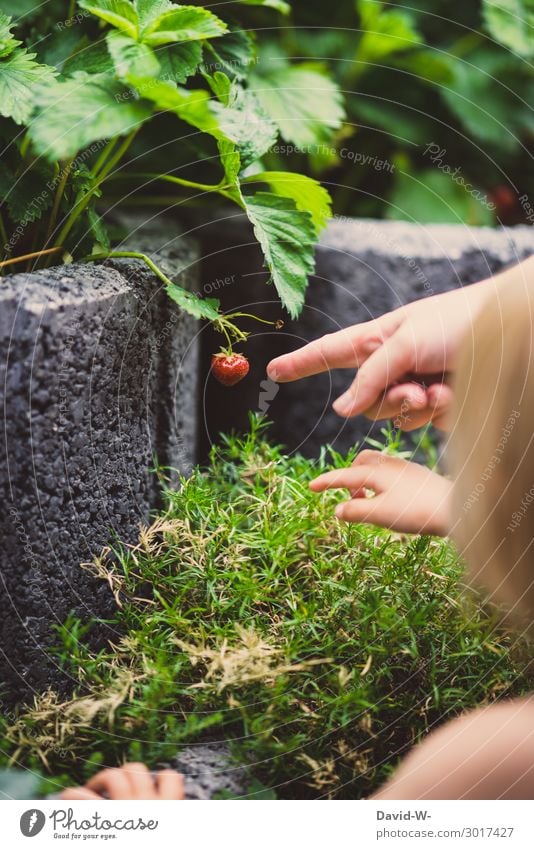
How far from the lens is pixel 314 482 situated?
574mm

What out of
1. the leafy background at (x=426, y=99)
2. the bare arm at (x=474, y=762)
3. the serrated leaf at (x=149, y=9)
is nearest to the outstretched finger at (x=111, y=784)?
the bare arm at (x=474, y=762)

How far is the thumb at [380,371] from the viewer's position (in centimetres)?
55

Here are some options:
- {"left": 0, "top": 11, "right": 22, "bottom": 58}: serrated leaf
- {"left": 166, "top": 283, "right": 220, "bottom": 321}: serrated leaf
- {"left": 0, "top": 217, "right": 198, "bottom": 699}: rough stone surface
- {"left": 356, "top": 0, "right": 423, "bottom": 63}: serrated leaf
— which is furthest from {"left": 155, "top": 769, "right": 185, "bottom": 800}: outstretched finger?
{"left": 356, "top": 0, "right": 423, "bottom": 63}: serrated leaf

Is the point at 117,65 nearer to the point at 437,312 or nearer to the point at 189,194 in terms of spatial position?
the point at 437,312

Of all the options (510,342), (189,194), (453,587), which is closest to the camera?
(510,342)

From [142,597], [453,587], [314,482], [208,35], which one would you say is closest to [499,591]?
[453,587]

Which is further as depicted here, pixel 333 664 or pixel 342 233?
pixel 342 233

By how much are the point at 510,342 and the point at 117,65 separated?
0.30 metres

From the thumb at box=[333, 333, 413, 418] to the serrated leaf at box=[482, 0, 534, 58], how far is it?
0.71 m
